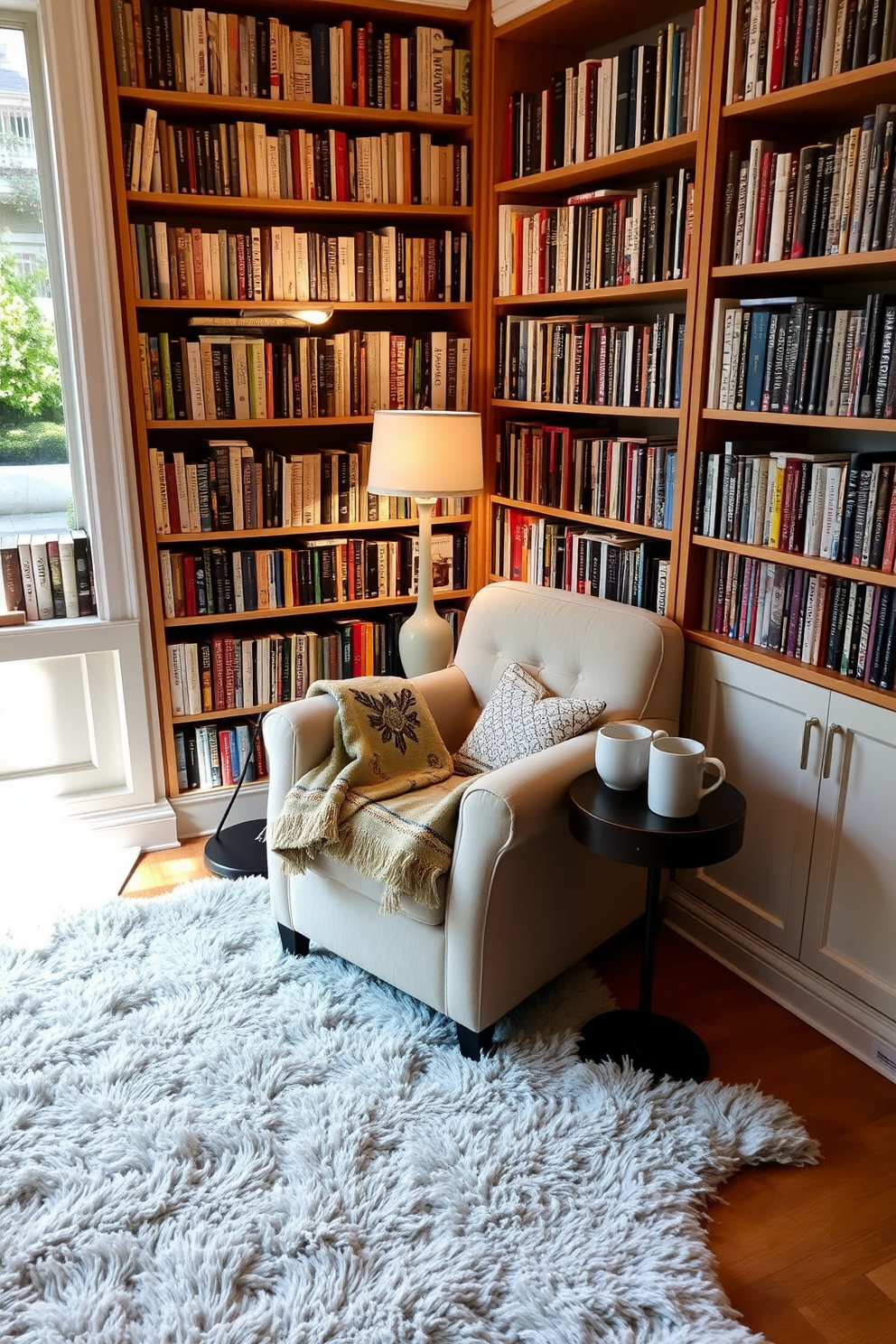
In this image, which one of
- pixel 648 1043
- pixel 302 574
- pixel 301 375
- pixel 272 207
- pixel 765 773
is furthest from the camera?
pixel 302 574

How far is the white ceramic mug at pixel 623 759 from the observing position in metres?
2.14

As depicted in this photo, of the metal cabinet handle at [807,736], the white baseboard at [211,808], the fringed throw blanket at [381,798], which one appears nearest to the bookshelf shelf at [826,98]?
the metal cabinet handle at [807,736]

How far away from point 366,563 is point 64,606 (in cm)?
94

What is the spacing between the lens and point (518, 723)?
2.55 meters

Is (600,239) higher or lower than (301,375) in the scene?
higher

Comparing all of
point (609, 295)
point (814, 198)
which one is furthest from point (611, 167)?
point (814, 198)

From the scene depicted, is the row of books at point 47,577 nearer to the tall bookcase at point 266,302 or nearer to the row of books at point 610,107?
the tall bookcase at point 266,302

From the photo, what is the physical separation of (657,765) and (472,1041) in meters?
0.73

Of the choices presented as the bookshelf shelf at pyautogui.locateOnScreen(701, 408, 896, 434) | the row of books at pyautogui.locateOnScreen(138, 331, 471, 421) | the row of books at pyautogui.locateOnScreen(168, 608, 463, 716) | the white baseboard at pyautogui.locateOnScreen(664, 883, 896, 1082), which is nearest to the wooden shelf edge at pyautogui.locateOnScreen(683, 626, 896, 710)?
the bookshelf shelf at pyautogui.locateOnScreen(701, 408, 896, 434)

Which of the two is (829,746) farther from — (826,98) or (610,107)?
(610,107)

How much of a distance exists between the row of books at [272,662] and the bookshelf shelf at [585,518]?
21.1 inches

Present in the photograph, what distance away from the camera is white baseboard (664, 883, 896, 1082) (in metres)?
2.26

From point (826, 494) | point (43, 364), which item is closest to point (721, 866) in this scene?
point (826, 494)

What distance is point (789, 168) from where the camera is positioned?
221 cm
